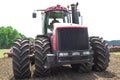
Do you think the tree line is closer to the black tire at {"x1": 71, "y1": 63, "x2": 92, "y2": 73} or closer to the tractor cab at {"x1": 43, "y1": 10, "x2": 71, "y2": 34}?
the tractor cab at {"x1": 43, "y1": 10, "x2": 71, "y2": 34}

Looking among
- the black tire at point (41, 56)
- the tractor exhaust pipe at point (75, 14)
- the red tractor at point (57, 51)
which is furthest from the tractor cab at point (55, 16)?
the black tire at point (41, 56)

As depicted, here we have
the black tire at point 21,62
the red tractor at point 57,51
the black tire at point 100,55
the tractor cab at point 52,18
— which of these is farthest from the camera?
the tractor cab at point 52,18

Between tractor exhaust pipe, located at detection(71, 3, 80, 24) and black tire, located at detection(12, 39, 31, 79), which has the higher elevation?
tractor exhaust pipe, located at detection(71, 3, 80, 24)

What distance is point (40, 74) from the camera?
36.4 feet

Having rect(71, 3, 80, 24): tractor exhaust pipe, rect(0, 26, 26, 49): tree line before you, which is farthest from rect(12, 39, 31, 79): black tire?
rect(0, 26, 26, 49): tree line

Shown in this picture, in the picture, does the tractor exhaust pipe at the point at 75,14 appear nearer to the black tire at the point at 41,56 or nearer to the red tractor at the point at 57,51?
the red tractor at the point at 57,51

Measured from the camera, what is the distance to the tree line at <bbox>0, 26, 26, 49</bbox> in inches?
4743

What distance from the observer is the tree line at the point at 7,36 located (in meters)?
120

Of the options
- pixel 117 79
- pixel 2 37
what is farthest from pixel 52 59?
pixel 2 37

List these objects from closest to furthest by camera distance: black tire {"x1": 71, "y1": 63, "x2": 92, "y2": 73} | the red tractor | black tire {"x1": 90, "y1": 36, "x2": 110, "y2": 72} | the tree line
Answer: the red tractor, black tire {"x1": 71, "y1": 63, "x2": 92, "y2": 73}, black tire {"x1": 90, "y1": 36, "x2": 110, "y2": 72}, the tree line

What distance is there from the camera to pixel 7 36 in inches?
4924

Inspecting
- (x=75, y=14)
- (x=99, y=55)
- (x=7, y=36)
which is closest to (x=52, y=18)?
(x=75, y=14)

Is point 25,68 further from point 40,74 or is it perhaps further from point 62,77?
point 62,77

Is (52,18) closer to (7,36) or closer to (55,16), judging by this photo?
(55,16)
